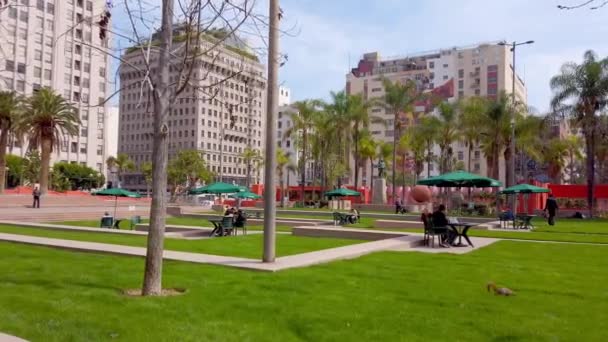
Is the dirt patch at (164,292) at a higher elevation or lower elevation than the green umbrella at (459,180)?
lower

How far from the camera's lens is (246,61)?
32.9 feet

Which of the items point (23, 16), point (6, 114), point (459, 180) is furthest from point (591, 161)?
point (23, 16)

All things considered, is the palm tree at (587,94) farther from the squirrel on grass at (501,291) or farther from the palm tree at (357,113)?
the squirrel on grass at (501,291)

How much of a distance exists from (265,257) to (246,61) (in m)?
4.18

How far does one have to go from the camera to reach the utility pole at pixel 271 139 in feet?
37.2

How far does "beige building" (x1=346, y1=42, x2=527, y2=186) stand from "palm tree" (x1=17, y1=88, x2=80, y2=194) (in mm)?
66538

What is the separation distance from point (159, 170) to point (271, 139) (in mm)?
3883

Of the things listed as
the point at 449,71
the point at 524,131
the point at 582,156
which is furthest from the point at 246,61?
the point at 449,71

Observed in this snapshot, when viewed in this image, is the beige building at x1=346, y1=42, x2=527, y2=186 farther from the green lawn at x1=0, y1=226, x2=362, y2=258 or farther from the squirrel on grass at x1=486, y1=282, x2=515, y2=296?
the squirrel on grass at x1=486, y1=282, x2=515, y2=296

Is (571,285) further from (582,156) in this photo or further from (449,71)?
(449,71)

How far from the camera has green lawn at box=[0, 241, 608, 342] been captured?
6094mm

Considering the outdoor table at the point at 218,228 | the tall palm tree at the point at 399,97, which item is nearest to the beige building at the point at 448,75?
the tall palm tree at the point at 399,97

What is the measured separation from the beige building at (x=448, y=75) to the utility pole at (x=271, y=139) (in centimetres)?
9976

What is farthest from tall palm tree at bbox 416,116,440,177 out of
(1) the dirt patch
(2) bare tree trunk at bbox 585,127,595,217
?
(1) the dirt patch
